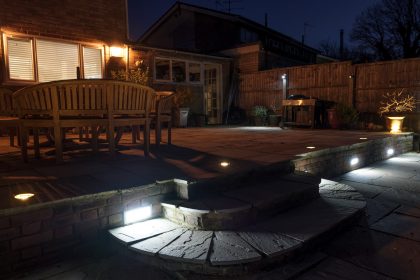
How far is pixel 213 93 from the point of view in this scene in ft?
40.8

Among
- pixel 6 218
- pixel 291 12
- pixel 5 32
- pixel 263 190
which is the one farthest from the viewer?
pixel 291 12

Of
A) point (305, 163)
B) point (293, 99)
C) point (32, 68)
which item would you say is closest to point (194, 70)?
point (293, 99)

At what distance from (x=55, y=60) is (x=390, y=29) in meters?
26.3

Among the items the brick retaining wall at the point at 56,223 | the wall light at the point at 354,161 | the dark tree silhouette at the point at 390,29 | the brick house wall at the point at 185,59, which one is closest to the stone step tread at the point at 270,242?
the brick retaining wall at the point at 56,223

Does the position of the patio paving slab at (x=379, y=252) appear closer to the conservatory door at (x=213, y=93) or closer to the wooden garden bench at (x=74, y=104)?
the wooden garden bench at (x=74, y=104)

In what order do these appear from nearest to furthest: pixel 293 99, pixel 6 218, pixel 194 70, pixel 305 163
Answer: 1. pixel 6 218
2. pixel 305 163
3. pixel 293 99
4. pixel 194 70

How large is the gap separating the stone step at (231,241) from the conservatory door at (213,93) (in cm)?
988

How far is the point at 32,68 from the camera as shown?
23.6 feet

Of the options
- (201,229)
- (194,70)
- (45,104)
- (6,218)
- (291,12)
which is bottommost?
(201,229)

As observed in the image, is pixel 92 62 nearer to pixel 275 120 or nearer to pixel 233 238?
pixel 275 120

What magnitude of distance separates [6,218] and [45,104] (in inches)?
58.1

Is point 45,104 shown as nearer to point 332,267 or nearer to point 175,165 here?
point 175,165

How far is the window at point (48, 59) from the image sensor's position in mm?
6977

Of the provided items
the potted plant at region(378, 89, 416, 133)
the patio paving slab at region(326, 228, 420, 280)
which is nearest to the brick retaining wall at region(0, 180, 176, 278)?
the patio paving slab at region(326, 228, 420, 280)
